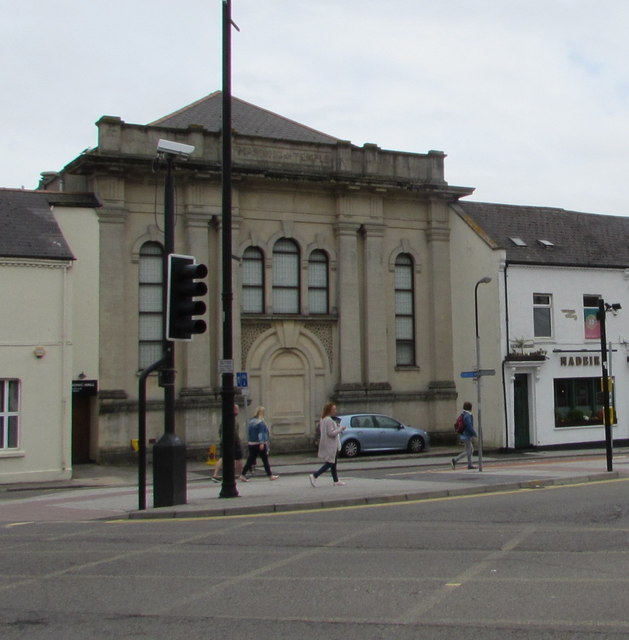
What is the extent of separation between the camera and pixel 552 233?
1353 inches

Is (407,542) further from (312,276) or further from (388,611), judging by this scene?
(312,276)

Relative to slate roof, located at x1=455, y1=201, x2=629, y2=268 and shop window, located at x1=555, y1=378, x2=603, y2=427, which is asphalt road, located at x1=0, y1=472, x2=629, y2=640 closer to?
shop window, located at x1=555, y1=378, x2=603, y2=427

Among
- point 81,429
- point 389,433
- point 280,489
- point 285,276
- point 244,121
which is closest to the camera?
point 280,489

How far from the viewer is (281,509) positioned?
1496 cm

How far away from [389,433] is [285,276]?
6324 mm

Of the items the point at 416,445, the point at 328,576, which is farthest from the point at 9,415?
the point at 328,576

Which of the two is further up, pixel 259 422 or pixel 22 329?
pixel 22 329

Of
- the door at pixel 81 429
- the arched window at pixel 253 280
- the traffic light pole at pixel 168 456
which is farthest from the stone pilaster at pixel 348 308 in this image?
the traffic light pole at pixel 168 456

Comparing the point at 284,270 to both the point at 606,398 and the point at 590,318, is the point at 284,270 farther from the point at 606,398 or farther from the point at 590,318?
the point at 606,398

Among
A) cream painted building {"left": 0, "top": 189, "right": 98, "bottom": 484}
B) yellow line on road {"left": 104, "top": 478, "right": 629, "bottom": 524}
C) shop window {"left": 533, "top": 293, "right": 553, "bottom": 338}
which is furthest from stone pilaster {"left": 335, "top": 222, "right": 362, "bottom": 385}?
yellow line on road {"left": 104, "top": 478, "right": 629, "bottom": 524}

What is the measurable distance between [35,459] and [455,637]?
725 inches

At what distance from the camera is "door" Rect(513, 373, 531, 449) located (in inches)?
1244

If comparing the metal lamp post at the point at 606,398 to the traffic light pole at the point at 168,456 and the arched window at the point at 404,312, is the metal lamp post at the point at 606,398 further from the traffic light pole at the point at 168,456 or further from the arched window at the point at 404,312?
the arched window at the point at 404,312

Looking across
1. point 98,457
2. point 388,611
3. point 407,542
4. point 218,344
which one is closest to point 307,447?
point 218,344
